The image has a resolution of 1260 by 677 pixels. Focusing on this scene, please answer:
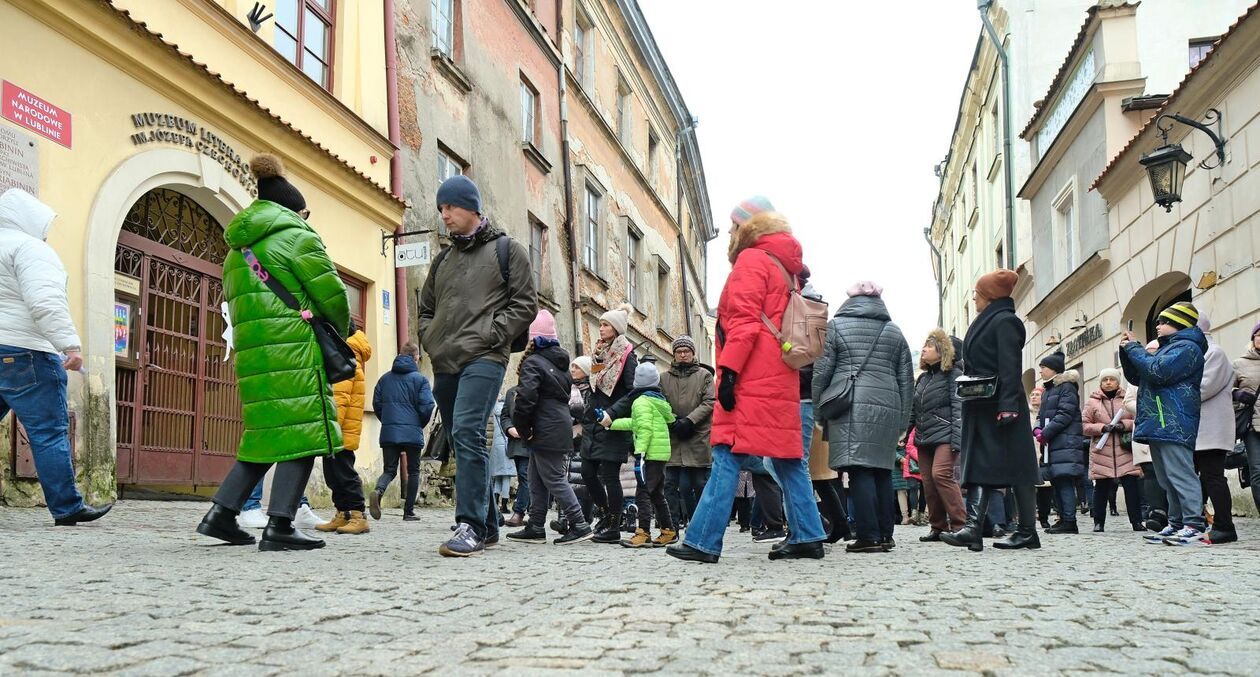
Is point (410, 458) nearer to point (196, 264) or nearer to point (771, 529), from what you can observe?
point (196, 264)

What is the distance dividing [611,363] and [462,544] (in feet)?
7.99

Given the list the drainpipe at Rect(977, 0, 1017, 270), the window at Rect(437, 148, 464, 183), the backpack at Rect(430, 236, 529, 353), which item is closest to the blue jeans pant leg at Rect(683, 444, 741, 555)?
the backpack at Rect(430, 236, 529, 353)

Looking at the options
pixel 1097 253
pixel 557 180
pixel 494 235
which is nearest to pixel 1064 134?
pixel 1097 253

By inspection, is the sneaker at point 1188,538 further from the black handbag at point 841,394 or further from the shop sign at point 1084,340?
the shop sign at point 1084,340

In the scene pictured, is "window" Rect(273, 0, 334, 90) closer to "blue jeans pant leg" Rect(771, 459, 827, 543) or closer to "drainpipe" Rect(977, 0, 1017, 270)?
"blue jeans pant leg" Rect(771, 459, 827, 543)

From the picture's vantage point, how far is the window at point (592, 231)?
21.9 meters

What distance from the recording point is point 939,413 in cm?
823

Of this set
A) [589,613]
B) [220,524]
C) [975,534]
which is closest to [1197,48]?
[975,534]

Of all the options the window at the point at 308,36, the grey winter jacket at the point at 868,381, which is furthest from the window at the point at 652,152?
the grey winter jacket at the point at 868,381

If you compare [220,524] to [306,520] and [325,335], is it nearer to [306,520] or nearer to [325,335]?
[325,335]

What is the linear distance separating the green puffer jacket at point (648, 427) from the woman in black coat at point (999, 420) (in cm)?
197

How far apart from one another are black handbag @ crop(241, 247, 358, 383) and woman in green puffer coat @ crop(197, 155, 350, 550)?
1cm

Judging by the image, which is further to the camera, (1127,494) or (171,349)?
(1127,494)

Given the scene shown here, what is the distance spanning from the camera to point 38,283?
6.23m
